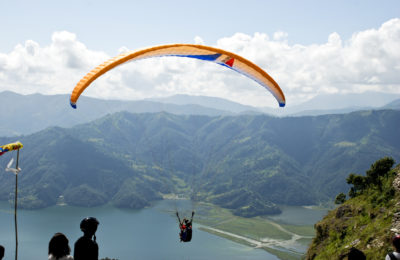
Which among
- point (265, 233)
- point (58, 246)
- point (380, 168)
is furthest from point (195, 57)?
point (265, 233)

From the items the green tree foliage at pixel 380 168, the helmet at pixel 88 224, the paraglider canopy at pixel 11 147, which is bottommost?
the helmet at pixel 88 224

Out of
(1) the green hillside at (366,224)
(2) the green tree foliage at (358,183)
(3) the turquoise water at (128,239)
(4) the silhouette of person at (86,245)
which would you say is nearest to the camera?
(4) the silhouette of person at (86,245)

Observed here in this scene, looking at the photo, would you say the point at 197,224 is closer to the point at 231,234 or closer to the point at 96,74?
the point at 231,234

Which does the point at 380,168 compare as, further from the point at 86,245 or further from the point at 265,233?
the point at 265,233

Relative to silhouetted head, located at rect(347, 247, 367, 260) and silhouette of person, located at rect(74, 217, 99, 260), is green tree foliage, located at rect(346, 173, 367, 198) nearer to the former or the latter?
silhouetted head, located at rect(347, 247, 367, 260)

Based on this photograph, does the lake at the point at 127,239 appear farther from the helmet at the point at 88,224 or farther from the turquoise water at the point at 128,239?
the helmet at the point at 88,224

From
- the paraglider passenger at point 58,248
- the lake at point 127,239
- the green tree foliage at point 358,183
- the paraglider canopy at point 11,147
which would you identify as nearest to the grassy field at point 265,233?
the lake at point 127,239
